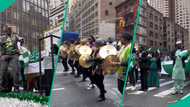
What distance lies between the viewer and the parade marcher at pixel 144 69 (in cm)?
281

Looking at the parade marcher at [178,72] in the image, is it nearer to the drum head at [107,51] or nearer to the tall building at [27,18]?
the drum head at [107,51]

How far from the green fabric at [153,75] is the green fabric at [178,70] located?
12 centimetres

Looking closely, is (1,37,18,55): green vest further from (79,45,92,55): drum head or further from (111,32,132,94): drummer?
(111,32,132,94): drummer

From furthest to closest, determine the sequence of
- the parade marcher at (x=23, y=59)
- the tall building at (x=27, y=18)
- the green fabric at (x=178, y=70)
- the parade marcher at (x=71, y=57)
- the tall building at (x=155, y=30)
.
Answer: the parade marcher at (x=23, y=59) → the tall building at (x=27, y=18) → the parade marcher at (x=71, y=57) → the tall building at (x=155, y=30) → the green fabric at (x=178, y=70)

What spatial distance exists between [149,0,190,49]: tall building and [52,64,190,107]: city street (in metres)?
0.41

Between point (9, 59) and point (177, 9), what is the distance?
236cm

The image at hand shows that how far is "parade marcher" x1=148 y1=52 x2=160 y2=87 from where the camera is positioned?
9.16 ft

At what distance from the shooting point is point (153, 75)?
2793 millimetres

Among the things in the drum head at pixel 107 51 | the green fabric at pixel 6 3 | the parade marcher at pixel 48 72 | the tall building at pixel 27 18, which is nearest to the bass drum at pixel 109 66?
the drum head at pixel 107 51

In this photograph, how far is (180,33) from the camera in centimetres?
276

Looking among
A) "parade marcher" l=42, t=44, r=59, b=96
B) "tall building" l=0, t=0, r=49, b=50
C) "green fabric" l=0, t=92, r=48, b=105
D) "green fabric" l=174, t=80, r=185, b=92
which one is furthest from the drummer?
"tall building" l=0, t=0, r=49, b=50

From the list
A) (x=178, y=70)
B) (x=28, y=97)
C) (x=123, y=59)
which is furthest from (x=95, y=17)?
(x=28, y=97)

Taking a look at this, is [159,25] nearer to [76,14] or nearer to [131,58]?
[131,58]

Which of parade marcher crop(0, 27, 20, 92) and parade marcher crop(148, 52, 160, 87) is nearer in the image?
parade marcher crop(148, 52, 160, 87)
